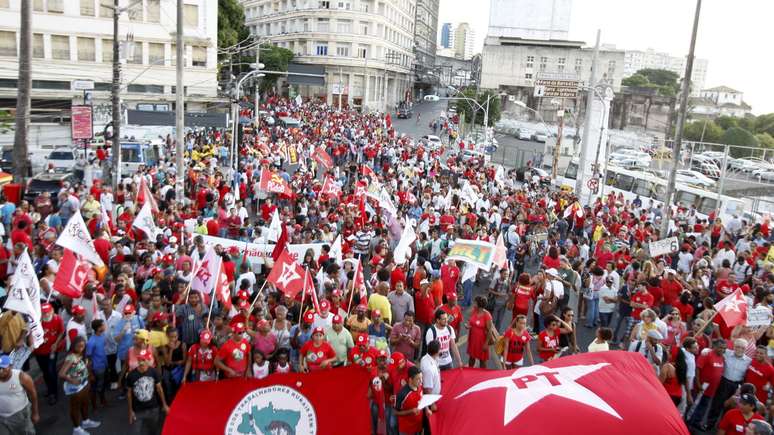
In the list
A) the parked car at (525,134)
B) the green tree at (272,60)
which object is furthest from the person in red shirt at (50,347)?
the parked car at (525,134)

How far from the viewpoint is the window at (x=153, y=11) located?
4535cm

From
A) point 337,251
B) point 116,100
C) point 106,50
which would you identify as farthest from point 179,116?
point 106,50

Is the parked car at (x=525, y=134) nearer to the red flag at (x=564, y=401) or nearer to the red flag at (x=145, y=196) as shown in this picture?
the red flag at (x=145, y=196)

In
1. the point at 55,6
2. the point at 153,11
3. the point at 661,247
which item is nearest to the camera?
the point at 661,247

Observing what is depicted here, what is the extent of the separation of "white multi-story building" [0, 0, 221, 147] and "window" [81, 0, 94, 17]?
2.5 inches

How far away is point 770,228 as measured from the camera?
1898 centimetres

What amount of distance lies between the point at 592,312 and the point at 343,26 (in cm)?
7203

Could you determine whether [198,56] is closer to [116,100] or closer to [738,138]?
[116,100]

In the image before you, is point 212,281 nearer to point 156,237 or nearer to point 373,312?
point 373,312

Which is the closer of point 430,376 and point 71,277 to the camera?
point 430,376

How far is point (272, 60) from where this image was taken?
6894 centimetres

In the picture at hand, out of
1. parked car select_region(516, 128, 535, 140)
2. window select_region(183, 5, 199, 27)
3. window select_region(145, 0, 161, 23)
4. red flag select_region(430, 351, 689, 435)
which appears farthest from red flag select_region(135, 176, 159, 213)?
parked car select_region(516, 128, 535, 140)

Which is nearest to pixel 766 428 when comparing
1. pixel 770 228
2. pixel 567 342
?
pixel 567 342

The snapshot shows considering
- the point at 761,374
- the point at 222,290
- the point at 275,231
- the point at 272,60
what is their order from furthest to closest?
the point at 272,60, the point at 275,231, the point at 222,290, the point at 761,374
